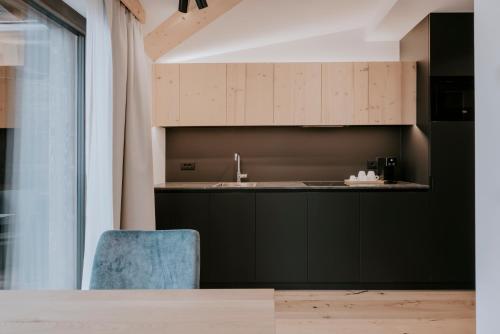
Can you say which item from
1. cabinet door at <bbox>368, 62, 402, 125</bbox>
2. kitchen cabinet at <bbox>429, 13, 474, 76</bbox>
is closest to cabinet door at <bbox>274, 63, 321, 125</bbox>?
cabinet door at <bbox>368, 62, 402, 125</bbox>

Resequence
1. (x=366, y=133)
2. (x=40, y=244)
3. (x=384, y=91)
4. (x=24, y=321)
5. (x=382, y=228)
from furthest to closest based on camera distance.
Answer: (x=366, y=133)
(x=384, y=91)
(x=382, y=228)
(x=40, y=244)
(x=24, y=321)

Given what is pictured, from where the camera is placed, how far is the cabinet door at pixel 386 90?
394 centimetres

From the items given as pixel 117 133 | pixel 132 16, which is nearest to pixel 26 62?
pixel 117 133

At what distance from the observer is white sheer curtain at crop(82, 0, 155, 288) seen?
2516mm

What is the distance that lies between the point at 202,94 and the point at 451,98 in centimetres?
224

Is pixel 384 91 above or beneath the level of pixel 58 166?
above

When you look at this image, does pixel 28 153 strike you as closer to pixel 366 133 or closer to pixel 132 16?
pixel 132 16

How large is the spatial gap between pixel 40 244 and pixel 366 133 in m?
3.18

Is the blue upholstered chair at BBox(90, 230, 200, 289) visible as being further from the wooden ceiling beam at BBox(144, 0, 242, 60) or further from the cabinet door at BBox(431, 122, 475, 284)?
the cabinet door at BBox(431, 122, 475, 284)

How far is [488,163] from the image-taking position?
210 cm

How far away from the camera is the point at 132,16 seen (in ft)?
9.98

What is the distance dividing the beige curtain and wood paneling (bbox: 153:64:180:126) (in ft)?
2.45

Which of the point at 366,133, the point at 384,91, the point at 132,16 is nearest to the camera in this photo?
the point at 132,16

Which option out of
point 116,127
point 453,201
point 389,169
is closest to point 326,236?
point 389,169
